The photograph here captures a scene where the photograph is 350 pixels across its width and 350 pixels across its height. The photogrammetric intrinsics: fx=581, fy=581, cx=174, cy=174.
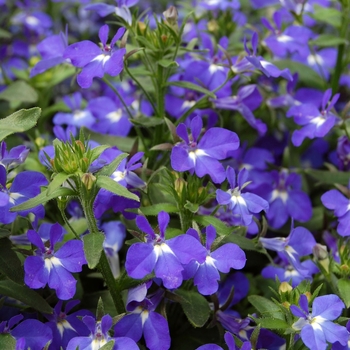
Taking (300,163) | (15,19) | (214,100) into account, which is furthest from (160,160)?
(15,19)

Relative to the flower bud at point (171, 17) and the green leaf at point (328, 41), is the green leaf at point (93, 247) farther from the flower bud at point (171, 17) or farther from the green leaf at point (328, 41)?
the green leaf at point (328, 41)

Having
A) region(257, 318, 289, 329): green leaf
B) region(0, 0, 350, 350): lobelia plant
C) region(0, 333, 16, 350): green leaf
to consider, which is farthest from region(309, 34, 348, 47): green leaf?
region(0, 333, 16, 350): green leaf

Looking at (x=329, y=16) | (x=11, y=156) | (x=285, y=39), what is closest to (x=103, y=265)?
(x=11, y=156)

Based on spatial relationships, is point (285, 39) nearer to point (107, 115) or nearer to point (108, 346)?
point (107, 115)

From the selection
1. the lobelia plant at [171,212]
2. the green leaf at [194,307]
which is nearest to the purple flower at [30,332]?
the lobelia plant at [171,212]

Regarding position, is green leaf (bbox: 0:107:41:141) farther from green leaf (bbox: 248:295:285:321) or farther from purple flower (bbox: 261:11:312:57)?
purple flower (bbox: 261:11:312:57)

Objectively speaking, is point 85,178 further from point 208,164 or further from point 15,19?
point 15,19
